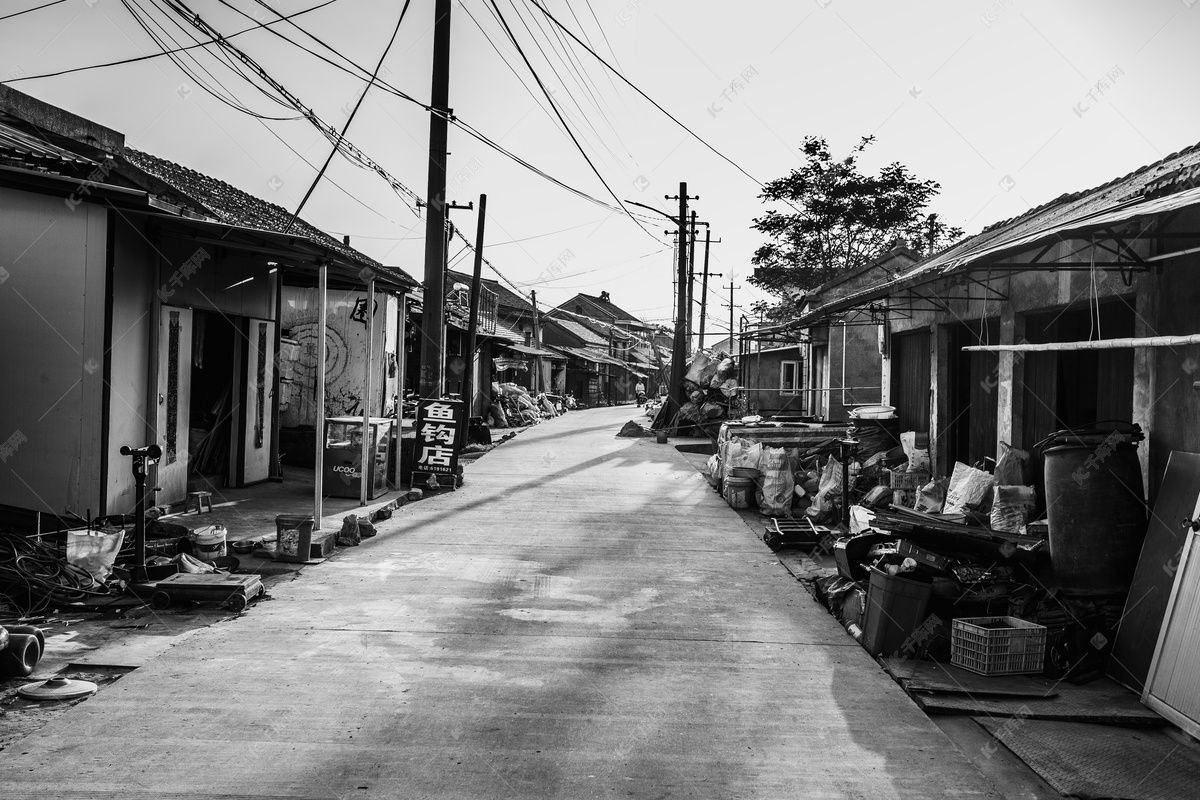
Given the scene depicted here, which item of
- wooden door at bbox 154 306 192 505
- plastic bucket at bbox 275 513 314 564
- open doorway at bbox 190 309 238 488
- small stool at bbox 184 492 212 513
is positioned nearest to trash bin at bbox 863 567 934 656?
plastic bucket at bbox 275 513 314 564

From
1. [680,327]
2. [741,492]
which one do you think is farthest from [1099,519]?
[680,327]

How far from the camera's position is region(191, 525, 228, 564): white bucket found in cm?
710

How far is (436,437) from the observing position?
12.5 meters

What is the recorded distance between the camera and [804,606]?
6816mm

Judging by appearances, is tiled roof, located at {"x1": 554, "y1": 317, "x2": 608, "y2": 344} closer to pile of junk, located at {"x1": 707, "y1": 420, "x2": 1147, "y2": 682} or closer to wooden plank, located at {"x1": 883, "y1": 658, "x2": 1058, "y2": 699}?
pile of junk, located at {"x1": 707, "y1": 420, "x2": 1147, "y2": 682}

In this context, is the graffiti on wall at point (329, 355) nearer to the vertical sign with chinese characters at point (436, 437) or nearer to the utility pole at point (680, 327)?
the vertical sign with chinese characters at point (436, 437)

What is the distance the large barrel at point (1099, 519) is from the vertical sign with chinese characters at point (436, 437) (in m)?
8.63

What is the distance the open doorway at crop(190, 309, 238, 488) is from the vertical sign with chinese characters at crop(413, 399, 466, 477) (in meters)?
2.68

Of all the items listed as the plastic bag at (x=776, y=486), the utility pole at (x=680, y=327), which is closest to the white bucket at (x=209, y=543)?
the plastic bag at (x=776, y=486)

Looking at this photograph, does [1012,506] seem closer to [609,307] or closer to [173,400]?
[173,400]

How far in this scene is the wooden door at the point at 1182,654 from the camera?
4352 millimetres

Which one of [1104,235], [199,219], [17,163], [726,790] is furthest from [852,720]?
[17,163]

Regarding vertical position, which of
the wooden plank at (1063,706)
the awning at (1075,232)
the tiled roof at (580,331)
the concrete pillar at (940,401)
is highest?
the tiled roof at (580,331)

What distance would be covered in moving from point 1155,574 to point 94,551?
761 centimetres
